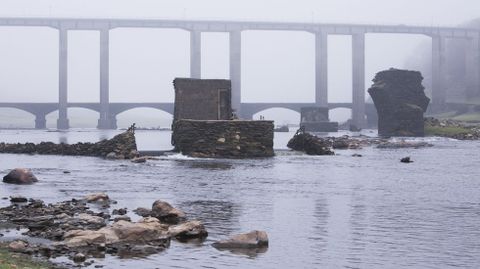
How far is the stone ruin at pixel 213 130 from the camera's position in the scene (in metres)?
63.4

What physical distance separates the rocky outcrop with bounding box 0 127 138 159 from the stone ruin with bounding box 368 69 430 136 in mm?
97029

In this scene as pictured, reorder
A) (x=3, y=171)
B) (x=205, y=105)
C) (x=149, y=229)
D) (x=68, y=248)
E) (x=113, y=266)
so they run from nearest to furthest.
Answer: (x=113, y=266) < (x=68, y=248) < (x=149, y=229) < (x=3, y=171) < (x=205, y=105)

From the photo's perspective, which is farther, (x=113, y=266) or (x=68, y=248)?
(x=68, y=248)

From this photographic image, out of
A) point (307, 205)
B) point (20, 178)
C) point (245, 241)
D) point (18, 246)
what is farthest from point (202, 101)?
point (18, 246)

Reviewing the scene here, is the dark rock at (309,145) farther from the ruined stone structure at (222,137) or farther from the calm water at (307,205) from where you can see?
the calm water at (307,205)

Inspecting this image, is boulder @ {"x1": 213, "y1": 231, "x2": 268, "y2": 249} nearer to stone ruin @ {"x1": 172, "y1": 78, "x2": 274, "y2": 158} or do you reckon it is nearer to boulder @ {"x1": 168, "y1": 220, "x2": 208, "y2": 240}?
boulder @ {"x1": 168, "y1": 220, "x2": 208, "y2": 240}

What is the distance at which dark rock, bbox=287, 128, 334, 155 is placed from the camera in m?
76.4

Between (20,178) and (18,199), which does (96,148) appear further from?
(18,199)

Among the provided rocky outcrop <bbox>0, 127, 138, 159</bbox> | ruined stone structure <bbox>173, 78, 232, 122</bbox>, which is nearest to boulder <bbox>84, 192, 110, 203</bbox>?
rocky outcrop <bbox>0, 127, 138, 159</bbox>

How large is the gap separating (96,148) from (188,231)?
54.4m

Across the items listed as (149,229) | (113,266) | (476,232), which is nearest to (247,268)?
(113,266)

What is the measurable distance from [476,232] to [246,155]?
43326 mm

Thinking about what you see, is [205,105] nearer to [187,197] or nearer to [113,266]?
[187,197]

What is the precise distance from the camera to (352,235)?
21.5m
